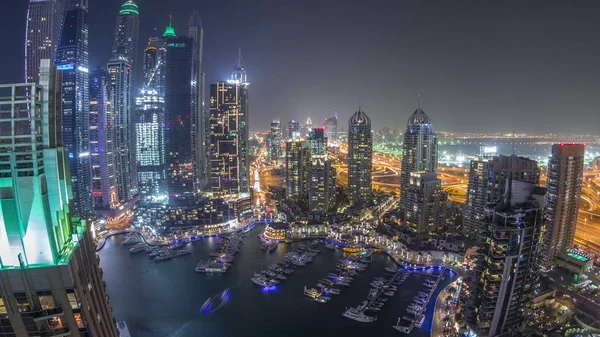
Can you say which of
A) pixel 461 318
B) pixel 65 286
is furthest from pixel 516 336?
pixel 65 286

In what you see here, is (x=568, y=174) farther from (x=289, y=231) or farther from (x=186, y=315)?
(x=186, y=315)

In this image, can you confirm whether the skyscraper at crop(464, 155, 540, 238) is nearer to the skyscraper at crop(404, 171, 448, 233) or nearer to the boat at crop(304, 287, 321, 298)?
the skyscraper at crop(404, 171, 448, 233)

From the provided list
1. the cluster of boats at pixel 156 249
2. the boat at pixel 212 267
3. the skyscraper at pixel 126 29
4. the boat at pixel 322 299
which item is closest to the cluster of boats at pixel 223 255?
the boat at pixel 212 267

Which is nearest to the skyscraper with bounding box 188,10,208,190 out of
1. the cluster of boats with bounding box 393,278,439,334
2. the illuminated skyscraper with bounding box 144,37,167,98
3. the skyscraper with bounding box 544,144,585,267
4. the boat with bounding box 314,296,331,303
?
the illuminated skyscraper with bounding box 144,37,167,98

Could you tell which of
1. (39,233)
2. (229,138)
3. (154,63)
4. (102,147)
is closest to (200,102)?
(154,63)

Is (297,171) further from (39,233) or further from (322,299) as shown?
(39,233)

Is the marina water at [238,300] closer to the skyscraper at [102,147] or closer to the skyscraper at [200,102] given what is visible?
the skyscraper at [102,147]

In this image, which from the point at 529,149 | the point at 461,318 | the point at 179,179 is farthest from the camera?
the point at 529,149
